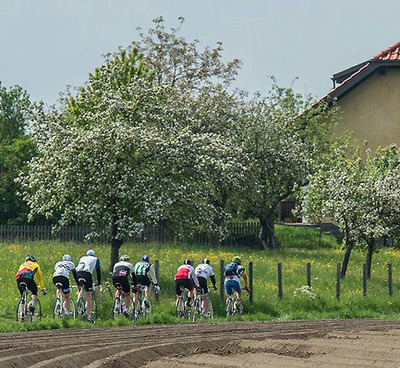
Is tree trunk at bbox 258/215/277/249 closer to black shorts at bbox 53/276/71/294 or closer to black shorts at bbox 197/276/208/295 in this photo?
black shorts at bbox 197/276/208/295

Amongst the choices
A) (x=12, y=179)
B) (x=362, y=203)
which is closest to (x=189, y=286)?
(x=362, y=203)

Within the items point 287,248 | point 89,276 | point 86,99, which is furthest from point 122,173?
point 287,248

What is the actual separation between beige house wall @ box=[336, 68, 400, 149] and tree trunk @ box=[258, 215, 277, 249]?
10141 millimetres

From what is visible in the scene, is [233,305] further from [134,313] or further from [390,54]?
[390,54]

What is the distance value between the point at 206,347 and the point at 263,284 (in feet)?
48.1

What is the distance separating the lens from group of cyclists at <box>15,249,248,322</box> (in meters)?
24.0

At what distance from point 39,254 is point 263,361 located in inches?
928

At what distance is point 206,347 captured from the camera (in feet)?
61.3

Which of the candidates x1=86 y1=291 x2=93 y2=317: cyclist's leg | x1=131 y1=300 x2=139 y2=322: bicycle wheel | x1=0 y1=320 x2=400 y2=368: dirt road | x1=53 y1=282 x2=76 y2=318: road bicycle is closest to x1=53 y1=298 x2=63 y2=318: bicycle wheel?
x1=53 y1=282 x2=76 y2=318: road bicycle

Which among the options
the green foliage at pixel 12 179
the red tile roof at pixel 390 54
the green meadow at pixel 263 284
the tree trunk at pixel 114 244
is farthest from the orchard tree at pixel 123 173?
the red tile roof at pixel 390 54

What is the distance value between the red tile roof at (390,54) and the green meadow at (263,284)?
1472 centimetres

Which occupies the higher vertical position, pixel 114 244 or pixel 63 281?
pixel 114 244

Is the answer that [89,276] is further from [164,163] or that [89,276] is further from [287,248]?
[287,248]

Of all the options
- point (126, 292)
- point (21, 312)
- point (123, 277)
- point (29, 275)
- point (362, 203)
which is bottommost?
point (21, 312)
